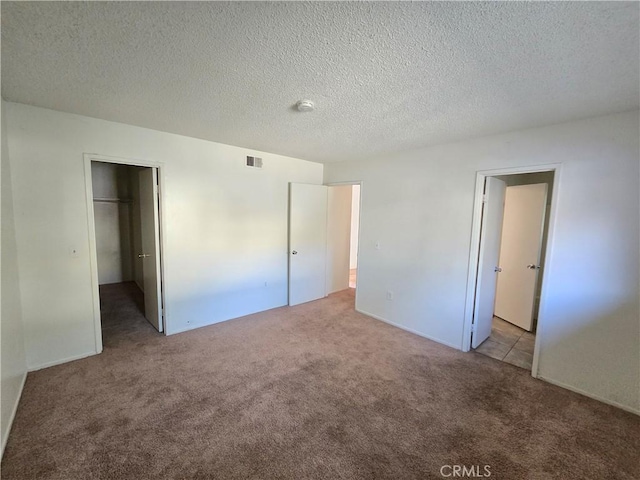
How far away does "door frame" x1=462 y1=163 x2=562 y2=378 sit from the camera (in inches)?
96.7

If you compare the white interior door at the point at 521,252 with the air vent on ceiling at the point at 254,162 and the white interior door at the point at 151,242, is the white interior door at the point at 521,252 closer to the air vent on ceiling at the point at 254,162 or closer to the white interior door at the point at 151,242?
the air vent on ceiling at the point at 254,162

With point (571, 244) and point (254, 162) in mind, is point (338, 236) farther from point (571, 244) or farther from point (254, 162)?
point (571, 244)

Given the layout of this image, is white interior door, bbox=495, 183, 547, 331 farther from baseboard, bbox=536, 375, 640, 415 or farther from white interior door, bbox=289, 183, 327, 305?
white interior door, bbox=289, 183, 327, 305

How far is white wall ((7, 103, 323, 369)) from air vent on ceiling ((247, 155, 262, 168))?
0.09 meters

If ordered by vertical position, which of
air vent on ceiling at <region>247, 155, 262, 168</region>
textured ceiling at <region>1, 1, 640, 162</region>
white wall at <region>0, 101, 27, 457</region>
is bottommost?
white wall at <region>0, 101, 27, 457</region>

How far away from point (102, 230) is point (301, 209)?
14.4 feet

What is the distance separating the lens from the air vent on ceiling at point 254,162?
12.2 ft

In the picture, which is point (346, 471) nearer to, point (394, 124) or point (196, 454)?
point (196, 454)

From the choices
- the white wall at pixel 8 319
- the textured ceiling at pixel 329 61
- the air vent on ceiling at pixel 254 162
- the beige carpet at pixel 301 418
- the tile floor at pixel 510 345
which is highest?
the textured ceiling at pixel 329 61

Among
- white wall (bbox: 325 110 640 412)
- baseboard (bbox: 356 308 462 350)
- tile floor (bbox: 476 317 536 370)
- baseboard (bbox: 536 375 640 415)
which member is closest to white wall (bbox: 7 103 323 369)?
baseboard (bbox: 356 308 462 350)

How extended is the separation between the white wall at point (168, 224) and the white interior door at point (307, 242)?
6.2 inches

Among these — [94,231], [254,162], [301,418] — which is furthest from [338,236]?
[94,231]

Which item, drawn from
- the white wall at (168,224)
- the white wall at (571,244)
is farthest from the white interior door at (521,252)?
the white wall at (168,224)

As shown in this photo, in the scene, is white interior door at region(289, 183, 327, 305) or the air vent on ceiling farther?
white interior door at region(289, 183, 327, 305)
